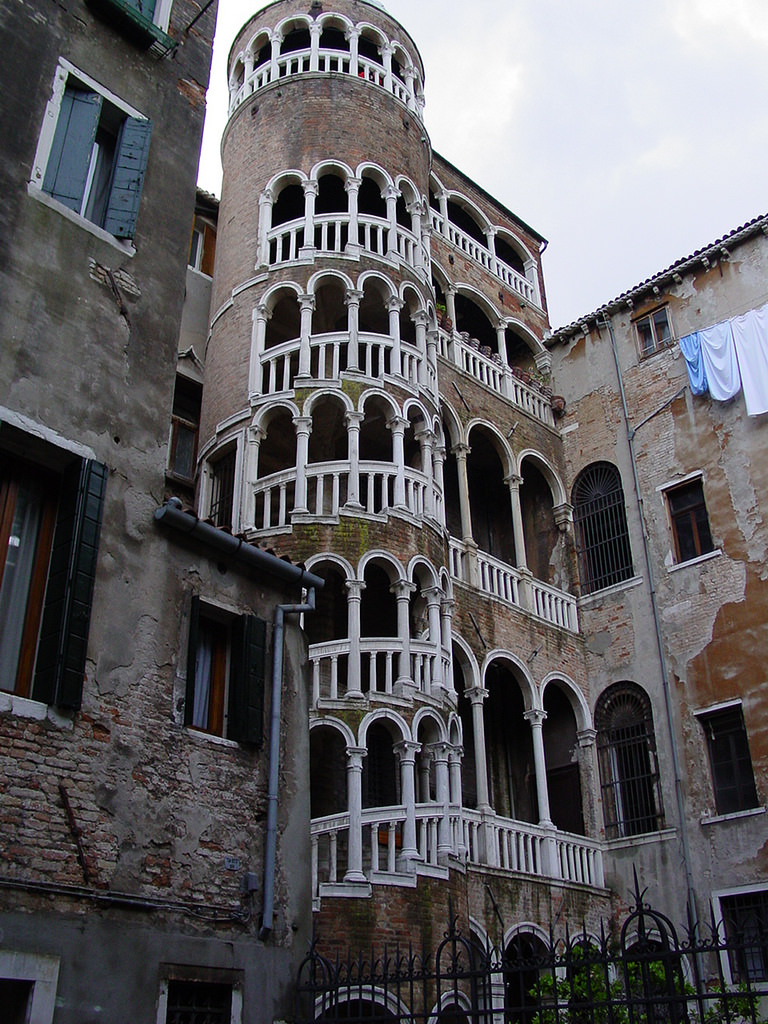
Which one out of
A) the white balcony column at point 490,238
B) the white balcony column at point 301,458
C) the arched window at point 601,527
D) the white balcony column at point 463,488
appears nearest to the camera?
the white balcony column at point 301,458

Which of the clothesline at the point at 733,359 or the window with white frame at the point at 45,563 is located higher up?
the clothesline at the point at 733,359

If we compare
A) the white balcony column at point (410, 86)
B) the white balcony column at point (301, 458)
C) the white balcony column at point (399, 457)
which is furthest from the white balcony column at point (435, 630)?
the white balcony column at point (410, 86)

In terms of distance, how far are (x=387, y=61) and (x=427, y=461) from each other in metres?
10.0

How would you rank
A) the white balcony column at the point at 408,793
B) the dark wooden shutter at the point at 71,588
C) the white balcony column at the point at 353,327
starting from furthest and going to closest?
1. the white balcony column at the point at 353,327
2. the white balcony column at the point at 408,793
3. the dark wooden shutter at the point at 71,588

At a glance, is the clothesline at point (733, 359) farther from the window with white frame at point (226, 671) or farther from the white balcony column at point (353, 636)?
the window with white frame at point (226, 671)

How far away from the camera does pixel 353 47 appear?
72.8ft

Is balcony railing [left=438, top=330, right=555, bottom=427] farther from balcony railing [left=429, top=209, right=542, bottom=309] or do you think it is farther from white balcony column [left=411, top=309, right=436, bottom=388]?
balcony railing [left=429, top=209, right=542, bottom=309]

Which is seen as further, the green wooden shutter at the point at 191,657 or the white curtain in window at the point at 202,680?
the white curtain in window at the point at 202,680

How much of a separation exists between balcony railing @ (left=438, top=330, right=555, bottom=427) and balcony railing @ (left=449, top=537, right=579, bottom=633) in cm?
417

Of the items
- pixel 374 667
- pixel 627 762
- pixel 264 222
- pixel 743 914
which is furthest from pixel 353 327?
pixel 743 914

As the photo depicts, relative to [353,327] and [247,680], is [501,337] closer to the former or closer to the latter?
[353,327]

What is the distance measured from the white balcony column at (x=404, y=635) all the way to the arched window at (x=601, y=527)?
7102mm

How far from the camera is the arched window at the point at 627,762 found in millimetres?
19859

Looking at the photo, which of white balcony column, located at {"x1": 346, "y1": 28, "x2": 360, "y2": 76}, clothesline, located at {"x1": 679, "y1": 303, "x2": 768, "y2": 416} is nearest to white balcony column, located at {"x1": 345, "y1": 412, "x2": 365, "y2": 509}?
clothesline, located at {"x1": 679, "y1": 303, "x2": 768, "y2": 416}
